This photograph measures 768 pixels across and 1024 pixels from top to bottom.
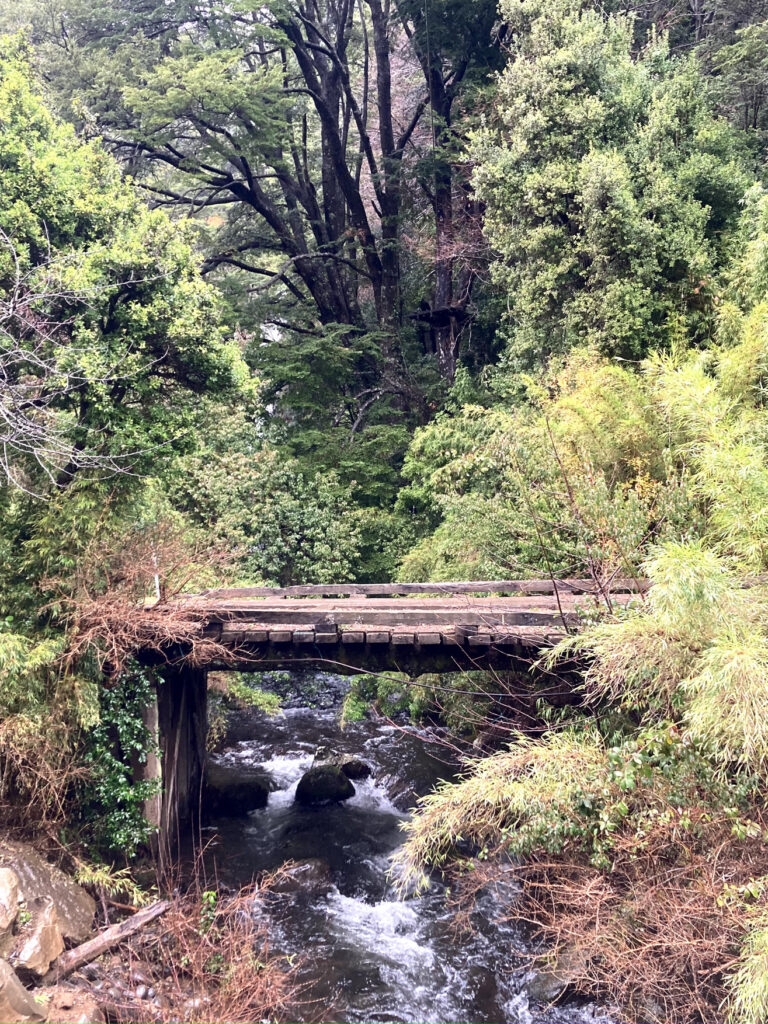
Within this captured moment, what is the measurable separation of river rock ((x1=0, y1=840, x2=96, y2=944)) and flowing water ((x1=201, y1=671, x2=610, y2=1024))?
6.00 ft

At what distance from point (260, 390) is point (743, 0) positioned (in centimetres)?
1112

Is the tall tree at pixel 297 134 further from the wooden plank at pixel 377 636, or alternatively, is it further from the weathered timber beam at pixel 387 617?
the wooden plank at pixel 377 636

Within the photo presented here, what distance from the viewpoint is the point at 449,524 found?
10297 millimetres

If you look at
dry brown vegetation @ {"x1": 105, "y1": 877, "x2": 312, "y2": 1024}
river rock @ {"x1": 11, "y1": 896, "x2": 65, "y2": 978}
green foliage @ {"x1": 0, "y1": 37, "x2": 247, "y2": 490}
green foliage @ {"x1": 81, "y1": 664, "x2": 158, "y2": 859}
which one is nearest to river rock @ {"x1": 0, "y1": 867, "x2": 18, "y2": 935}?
river rock @ {"x1": 11, "y1": 896, "x2": 65, "y2": 978}

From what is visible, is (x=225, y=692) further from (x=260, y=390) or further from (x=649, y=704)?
(x=649, y=704)

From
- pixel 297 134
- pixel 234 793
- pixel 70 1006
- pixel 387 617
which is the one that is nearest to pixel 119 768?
pixel 70 1006

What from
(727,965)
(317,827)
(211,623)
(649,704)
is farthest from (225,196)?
(727,965)

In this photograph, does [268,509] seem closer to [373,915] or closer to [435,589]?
[435,589]

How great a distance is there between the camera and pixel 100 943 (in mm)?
5855

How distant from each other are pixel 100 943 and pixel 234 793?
150 inches

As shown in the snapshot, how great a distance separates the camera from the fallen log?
5.54m

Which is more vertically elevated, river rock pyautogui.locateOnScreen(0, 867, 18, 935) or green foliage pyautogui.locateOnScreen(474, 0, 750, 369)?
green foliage pyautogui.locateOnScreen(474, 0, 750, 369)

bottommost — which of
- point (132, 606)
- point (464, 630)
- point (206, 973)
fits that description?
point (206, 973)

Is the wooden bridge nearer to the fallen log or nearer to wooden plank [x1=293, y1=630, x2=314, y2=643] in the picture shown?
wooden plank [x1=293, y1=630, x2=314, y2=643]
